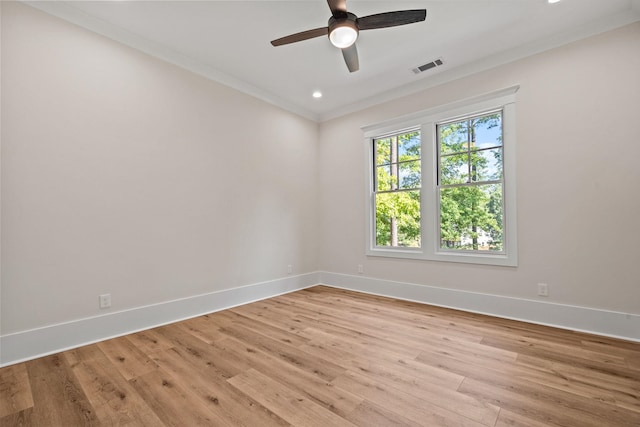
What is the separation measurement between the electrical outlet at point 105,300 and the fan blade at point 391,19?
3.42m

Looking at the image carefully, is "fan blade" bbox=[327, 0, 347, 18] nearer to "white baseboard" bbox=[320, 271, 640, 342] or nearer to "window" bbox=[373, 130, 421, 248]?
"window" bbox=[373, 130, 421, 248]

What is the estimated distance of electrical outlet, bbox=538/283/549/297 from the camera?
3.03 meters

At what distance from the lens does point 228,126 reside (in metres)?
3.86

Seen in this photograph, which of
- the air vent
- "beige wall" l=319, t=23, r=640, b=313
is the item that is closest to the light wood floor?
"beige wall" l=319, t=23, r=640, b=313

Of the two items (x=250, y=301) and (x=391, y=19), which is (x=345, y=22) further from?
(x=250, y=301)

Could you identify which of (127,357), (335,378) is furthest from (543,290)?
(127,357)

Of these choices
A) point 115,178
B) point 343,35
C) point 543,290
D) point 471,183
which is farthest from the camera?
point 471,183

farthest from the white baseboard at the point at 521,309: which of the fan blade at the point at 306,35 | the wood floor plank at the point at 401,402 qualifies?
the fan blade at the point at 306,35

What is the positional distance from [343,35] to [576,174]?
2738 millimetres

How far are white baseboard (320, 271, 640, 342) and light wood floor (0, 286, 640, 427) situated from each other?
0.17m

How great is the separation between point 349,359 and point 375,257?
2295mm

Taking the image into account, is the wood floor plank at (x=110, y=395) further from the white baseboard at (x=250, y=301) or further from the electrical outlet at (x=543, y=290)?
the electrical outlet at (x=543, y=290)

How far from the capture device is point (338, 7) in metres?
2.16

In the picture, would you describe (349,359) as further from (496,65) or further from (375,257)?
(496,65)
